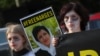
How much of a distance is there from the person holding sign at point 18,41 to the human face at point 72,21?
50 centimetres

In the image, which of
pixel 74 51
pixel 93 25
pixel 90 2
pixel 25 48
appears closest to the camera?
pixel 74 51

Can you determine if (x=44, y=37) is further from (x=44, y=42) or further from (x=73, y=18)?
(x=73, y=18)

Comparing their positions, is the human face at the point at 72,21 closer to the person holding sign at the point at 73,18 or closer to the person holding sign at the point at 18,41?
the person holding sign at the point at 73,18

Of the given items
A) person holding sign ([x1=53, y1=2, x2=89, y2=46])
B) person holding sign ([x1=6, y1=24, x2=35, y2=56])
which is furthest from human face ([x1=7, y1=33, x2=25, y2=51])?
person holding sign ([x1=53, y1=2, x2=89, y2=46])

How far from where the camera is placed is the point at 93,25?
7.98 m

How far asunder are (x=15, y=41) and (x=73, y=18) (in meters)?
0.61

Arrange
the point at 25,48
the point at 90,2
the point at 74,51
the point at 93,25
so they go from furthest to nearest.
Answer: the point at 90,2, the point at 93,25, the point at 25,48, the point at 74,51

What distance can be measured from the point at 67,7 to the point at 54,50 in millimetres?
406

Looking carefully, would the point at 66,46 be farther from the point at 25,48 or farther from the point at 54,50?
the point at 25,48

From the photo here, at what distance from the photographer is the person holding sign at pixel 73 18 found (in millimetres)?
4148

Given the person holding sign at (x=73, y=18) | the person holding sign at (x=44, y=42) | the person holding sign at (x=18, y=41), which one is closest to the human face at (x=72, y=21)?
the person holding sign at (x=73, y=18)

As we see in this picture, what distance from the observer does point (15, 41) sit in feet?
14.4

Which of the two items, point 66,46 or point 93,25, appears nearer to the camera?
point 66,46

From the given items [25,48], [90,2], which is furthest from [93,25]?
[90,2]
